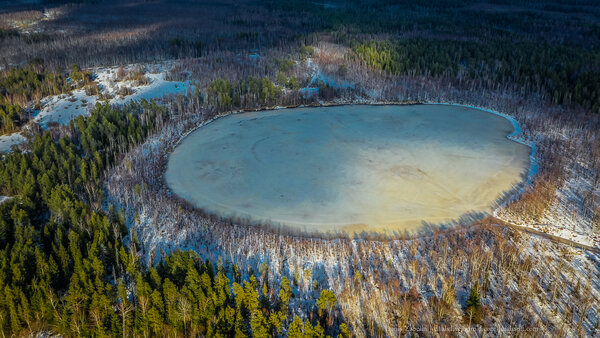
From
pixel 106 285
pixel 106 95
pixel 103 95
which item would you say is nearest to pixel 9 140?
pixel 106 95

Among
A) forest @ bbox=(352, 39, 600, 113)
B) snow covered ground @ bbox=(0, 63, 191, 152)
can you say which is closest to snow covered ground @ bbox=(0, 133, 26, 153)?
snow covered ground @ bbox=(0, 63, 191, 152)

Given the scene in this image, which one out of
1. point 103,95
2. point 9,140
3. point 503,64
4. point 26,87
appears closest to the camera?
point 9,140

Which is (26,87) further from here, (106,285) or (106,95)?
(106,285)

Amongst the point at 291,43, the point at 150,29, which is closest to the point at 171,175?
the point at 291,43

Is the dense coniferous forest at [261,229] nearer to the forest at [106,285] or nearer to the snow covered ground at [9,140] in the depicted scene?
the forest at [106,285]

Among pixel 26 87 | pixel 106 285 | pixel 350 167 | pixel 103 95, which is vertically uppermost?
pixel 26 87

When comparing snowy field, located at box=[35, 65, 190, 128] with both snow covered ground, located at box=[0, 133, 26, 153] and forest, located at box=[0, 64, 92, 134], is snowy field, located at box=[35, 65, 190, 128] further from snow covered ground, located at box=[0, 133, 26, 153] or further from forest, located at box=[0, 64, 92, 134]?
snow covered ground, located at box=[0, 133, 26, 153]
